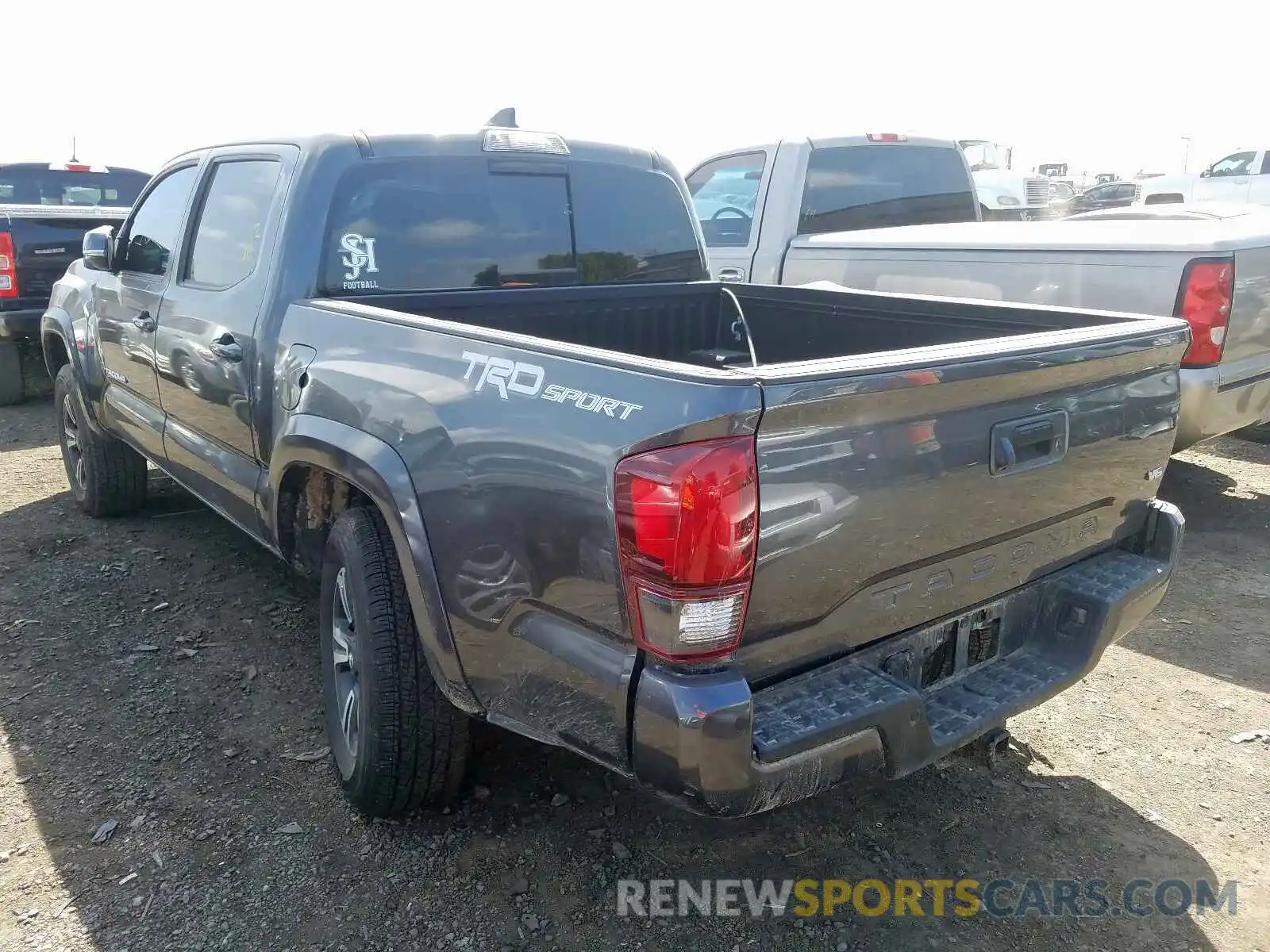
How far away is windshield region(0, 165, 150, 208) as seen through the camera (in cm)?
923

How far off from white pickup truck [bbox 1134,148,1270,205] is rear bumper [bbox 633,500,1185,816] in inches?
740

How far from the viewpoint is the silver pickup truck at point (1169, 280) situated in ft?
14.1

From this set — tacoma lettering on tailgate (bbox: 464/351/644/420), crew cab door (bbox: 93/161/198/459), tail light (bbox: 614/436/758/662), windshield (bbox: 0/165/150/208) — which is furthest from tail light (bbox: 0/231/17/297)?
tail light (bbox: 614/436/758/662)

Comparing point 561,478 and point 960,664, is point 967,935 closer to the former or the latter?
point 960,664

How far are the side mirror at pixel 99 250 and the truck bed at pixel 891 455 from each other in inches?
82.8

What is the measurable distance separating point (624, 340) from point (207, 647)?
2.04 metres

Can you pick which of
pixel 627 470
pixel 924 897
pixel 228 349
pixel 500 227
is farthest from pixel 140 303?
pixel 924 897

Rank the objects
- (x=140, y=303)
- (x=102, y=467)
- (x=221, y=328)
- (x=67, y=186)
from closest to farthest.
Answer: (x=221, y=328)
(x=140, y=303)
(x=102, y=467)
(x=67, y=186)

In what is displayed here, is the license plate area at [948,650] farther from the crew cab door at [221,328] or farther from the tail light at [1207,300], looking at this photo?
the tail light at [1207,300]

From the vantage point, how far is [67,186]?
9547 millimetres

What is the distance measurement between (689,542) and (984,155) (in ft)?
53.4

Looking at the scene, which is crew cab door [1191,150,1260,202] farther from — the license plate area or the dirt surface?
the license plate area

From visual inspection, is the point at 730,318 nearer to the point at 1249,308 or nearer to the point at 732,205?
the point at 1249,308

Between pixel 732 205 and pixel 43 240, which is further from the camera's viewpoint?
pixel 43 240
